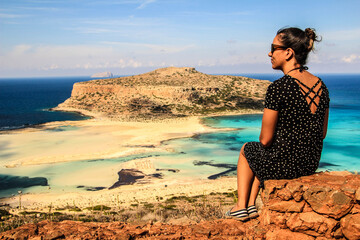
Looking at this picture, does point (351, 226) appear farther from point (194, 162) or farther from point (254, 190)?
point (194, 162)

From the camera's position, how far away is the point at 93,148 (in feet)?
127

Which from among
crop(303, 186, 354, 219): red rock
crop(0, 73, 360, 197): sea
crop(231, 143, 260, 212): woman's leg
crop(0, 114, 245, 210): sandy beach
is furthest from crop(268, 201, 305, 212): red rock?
crop(0, 114, 245, 210): sandy beach

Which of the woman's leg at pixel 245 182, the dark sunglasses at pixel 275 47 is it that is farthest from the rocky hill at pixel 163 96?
the dark sunglasses at pixel 275 47

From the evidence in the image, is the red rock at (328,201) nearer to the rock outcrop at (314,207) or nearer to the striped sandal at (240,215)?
Result: the rock outcrop at (314,207)

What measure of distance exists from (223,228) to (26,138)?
46.5 m

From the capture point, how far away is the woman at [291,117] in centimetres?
386

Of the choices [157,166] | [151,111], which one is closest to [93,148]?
[157,166]

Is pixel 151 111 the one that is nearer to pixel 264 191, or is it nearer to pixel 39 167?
pixel 39 167

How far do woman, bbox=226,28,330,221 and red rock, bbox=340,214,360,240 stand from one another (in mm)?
716


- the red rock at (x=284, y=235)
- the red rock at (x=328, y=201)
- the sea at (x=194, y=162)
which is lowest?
the sea at (x=194, y=162)

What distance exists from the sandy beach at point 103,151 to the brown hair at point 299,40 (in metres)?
18.6

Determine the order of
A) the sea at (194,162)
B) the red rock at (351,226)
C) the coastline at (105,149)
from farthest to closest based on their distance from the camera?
the sea at (194,162) < the coastline at (105,149) < the red rock at (351,226)

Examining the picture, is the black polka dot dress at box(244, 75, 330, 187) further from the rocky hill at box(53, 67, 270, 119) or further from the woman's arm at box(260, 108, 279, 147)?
the rocky hill at box(53, 67, 270, 119)

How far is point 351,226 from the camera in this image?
3631mm
